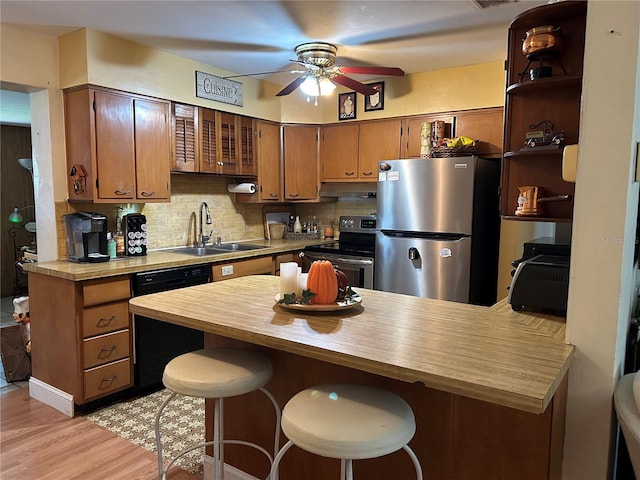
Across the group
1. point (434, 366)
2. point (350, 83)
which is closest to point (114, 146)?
point (350, 83)

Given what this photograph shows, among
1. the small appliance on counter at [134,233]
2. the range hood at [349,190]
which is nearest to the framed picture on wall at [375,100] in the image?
the range hood at [349,190]

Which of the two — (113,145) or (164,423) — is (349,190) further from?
(164,423)

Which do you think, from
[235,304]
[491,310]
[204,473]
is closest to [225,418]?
[204,473]

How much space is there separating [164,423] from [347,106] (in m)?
3.17

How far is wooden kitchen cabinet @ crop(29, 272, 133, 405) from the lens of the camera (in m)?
2.75

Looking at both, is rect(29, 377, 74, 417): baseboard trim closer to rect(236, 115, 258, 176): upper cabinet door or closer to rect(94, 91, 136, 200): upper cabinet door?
rect(94, 91, 136, 200): upper cabinet door

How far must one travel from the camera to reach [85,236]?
2.97m

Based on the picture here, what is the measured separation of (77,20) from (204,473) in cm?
275

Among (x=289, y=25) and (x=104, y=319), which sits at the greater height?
(x=289, y=25)

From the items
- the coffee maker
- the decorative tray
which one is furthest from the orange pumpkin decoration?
the coffee maker

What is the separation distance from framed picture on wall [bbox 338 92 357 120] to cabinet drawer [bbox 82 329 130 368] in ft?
9.08

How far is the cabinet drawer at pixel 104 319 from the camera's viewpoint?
2.76m

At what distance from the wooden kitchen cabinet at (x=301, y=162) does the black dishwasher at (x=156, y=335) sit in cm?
153

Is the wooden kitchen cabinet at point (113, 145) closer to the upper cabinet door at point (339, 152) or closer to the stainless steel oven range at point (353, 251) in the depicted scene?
the stainless steel oven range at point (353, 251)
